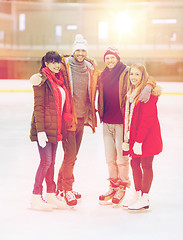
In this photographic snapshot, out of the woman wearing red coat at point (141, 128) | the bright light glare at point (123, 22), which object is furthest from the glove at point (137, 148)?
the bright light glare at point (123, 22)

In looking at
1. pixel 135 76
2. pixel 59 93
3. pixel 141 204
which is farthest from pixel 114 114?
pixel 141 204

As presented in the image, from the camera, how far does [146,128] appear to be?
3.03 m

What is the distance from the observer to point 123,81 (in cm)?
326

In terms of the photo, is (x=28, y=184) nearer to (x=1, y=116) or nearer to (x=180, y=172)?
(x=180, y=172)

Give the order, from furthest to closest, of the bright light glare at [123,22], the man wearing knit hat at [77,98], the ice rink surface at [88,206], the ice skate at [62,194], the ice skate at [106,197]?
the bright light glare at [123,22]
the ice skate at [62,194]
the ice skate at [106,197]
the man wearing knit hat at [77,98]
the ice rink surface at [88,206]

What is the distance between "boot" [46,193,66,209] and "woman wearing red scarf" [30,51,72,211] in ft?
0.21

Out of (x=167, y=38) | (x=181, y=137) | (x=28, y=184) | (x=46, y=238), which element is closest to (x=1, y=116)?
(x=181, y=137)

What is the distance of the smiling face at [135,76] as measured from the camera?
9.98 ft

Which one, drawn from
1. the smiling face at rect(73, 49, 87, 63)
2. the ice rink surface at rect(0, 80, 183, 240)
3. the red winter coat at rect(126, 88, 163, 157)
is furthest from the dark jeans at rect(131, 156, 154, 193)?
the smiling face at rect(73, 49, 87, 63)

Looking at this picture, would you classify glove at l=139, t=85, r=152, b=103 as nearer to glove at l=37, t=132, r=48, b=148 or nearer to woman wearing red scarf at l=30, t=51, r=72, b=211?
woman wearing red scarf at l=30, t=51, r=72, b=211

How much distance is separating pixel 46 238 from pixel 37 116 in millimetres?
915

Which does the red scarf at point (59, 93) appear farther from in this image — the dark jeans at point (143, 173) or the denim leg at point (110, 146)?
the dark jeans at point (143, 173)

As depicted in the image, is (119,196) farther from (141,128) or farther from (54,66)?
(54,66)

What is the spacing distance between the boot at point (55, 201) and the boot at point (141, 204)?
1.84 feet
